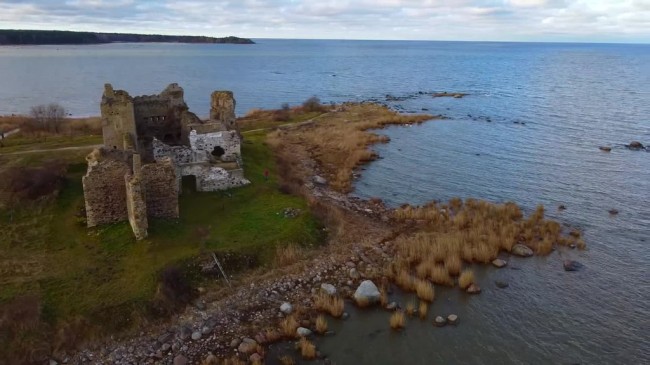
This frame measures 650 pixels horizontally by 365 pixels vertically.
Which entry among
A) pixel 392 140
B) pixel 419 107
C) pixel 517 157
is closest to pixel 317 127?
pixel 392 140

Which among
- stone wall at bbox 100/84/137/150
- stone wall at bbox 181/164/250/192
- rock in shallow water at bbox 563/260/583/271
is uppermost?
stone wall at bbox 100/84/137/150

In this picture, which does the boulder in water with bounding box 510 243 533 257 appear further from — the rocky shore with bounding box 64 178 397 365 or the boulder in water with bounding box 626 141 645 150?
the boulder in water with bounding box 626 141 645 150

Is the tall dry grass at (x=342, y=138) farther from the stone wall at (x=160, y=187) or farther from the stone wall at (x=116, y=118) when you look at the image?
the stone wall at (x=116, y=118)

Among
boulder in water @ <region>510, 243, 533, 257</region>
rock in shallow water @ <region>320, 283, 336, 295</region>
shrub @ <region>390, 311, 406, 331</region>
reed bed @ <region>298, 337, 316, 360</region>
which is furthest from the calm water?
rock in shallow water @ <region>320, 283, 336, 295</region>

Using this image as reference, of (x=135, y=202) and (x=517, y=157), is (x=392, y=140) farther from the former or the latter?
(x=135, y=202)

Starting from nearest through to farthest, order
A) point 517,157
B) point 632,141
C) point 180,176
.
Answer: point 180,176 → point 517,157 → point 632,141

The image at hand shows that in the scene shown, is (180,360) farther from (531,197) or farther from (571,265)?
(531,197)
